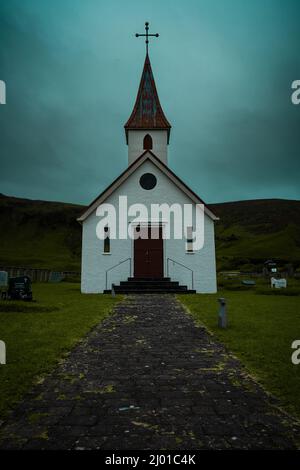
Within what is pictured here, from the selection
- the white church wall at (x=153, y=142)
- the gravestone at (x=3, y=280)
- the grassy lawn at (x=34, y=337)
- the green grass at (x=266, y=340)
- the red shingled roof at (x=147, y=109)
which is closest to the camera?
the green grass at (x=266, y=340)

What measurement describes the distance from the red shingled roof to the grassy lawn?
17290 mm

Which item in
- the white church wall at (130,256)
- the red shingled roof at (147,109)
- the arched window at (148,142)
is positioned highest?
the red shingled roof at (147,109)

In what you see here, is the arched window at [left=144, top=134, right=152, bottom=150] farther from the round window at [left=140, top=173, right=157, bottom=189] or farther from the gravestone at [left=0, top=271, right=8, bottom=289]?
the gravestone at [left=0, top=271, right=8, bottom=289]

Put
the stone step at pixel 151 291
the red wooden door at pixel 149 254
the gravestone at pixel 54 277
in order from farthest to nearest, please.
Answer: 1. the gravestone at pixel 54 277
2. the red wooden door at pixel 149 254
3. the stone step at pixel 151 291

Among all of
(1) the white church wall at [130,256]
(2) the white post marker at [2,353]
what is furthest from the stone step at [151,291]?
(2) the white post marker at [2,353]

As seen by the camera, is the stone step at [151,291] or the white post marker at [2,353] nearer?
the white post marker at [2,353]

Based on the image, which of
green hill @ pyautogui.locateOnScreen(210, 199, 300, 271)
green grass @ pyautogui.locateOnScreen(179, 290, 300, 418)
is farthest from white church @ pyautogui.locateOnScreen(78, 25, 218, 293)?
green hill @ pyautogui.locateOnScreen(210, 199, 300, 271)

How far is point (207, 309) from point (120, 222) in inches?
391

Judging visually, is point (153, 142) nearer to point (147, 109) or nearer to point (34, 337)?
point (147, 109)

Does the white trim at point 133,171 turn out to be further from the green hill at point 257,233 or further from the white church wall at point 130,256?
the green hill at point 257,233

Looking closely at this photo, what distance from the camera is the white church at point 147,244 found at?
802 inches

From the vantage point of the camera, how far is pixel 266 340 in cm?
726

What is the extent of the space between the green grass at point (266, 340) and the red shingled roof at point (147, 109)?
17715 mm

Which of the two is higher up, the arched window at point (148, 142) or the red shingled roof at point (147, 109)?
the red shingled roof at point (147, 109)
